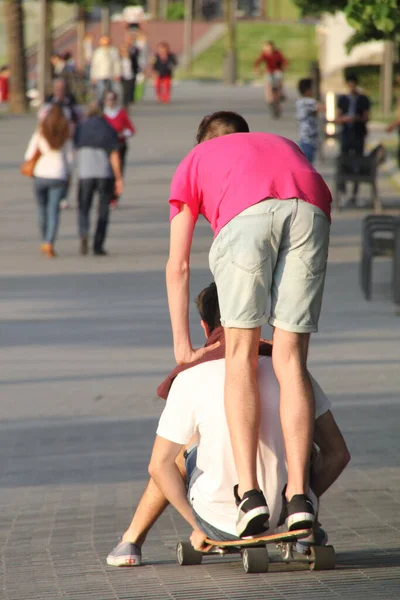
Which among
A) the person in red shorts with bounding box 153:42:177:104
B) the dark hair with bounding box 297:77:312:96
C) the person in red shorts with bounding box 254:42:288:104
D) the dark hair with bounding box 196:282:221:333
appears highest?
the dark hair with bounding box 196:282:221:333

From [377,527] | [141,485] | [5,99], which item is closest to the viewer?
[377,527]

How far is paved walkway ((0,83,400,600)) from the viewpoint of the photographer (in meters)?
4.73

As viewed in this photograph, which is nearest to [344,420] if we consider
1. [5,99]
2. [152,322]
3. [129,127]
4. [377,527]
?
[377,527]

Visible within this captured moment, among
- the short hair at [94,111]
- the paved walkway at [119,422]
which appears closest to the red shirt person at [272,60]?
the paved walkway at [119,422]

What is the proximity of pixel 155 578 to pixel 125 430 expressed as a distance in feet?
9.16

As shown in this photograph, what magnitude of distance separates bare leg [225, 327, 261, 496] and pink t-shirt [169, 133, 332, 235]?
0.40 m

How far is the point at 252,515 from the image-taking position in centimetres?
441

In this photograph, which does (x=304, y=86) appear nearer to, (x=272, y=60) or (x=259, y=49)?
(x=272, y=60)

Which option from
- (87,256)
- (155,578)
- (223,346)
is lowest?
(87,256)

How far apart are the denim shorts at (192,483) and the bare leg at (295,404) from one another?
28 centimetres

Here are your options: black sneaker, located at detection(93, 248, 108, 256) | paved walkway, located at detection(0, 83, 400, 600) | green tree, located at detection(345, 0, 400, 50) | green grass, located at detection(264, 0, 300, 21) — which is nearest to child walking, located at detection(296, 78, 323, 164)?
paved walkway, located at detection(0, 83, 400, 600)

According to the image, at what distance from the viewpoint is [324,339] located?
33.9 feet

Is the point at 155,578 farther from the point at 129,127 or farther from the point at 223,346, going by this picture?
the point at 129,127

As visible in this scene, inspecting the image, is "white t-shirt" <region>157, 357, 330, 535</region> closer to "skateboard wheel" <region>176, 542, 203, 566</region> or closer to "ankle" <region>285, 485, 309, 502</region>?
"ankle" <region>285, 485, 309, 502</region>
